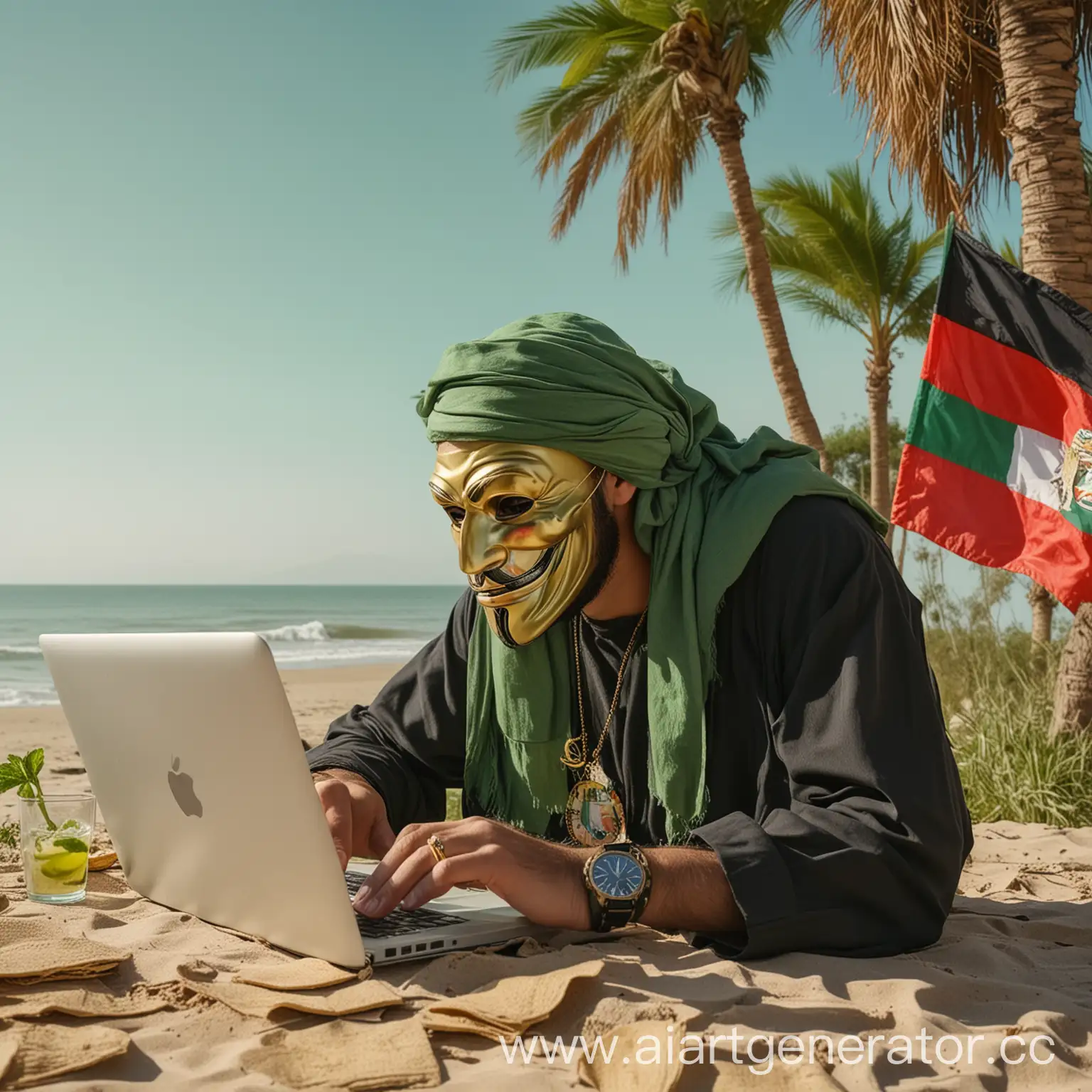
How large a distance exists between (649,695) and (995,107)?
6.85 metres

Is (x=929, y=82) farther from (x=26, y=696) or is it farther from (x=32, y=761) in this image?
(x=26, y=696)

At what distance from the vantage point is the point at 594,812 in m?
2.80

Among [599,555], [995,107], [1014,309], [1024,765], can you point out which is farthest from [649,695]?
[995,107]

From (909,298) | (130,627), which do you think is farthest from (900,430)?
(130,627)

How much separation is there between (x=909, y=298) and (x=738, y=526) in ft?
51.2

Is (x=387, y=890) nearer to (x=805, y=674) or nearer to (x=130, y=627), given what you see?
(x=805, y=674)

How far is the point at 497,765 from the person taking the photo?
2.96m

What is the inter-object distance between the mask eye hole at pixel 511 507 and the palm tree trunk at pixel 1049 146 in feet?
15.6

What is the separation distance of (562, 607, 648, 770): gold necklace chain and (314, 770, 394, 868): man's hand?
0.49 meters

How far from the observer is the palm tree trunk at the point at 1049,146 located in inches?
249

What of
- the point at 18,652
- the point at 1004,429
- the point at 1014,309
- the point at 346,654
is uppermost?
the point at 1014,309

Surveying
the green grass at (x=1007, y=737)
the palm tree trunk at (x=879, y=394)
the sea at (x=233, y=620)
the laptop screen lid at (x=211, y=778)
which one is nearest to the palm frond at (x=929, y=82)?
the green grass at (x=1007, y=737)

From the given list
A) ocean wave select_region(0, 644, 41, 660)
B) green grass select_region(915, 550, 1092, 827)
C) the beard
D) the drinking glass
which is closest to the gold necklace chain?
the beard

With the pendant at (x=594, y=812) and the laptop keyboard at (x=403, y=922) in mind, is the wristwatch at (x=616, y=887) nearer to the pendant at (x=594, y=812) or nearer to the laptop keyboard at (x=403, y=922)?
the laptop keyboard at (x=403, y=922)
